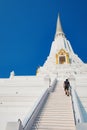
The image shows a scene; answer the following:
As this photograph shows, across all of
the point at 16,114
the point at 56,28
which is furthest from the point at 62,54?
the point at 16,114

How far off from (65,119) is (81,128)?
293 cm

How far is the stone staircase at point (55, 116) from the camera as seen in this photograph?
342 inches

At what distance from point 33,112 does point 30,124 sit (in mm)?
936

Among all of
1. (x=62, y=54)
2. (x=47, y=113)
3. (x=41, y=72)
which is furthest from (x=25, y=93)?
(x=62, y=54)

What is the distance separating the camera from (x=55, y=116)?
9.98 m

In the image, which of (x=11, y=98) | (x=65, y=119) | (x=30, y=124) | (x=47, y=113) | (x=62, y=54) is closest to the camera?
(x=30, y=124)

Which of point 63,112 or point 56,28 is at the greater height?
point 56,28

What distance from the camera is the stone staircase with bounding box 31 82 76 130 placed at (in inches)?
342

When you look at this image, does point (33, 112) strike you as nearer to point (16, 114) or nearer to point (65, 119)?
point (65, 119)

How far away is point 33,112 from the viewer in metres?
9.66

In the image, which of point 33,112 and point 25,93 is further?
point 25,93

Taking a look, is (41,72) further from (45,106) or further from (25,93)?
(45,106)

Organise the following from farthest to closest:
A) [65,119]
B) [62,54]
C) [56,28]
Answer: [56,28]
[62,54]
[65,119]

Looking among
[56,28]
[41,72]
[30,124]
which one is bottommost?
[30,124]
